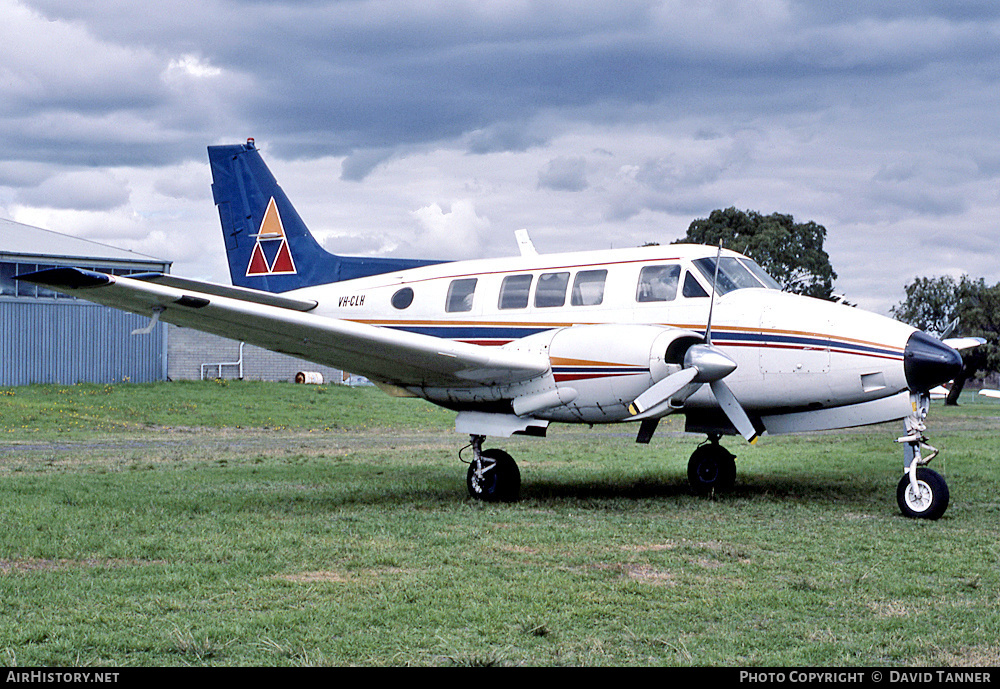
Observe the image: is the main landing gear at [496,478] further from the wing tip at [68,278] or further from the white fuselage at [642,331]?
the wing tip at [68,278]

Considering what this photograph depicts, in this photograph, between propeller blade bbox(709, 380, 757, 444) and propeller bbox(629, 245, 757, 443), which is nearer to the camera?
propeller bbox(629, 245, 757, 443)

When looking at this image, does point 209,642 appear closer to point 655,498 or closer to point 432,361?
point 432,361

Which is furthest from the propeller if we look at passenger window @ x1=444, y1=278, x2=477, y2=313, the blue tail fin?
the blue tail fin

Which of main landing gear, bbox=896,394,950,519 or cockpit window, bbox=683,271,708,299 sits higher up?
cockpit window, bbox=683,271,708,299

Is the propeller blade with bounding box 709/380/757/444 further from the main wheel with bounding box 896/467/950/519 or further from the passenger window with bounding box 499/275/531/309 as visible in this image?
the passenger window with bounding box 499/275/531/309

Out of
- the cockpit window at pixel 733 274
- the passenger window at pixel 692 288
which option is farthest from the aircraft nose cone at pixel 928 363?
the passenger window at pixel 692 288

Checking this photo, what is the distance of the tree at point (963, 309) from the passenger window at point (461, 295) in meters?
47.9

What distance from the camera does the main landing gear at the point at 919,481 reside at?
10.3 metres

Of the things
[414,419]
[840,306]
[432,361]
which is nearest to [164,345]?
[414,419]

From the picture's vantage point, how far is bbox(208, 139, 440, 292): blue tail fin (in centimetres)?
1603

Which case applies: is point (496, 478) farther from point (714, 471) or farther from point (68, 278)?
point (68, 278)

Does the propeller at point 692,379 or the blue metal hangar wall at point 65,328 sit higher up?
the blue metal hangar wall at point 65,328

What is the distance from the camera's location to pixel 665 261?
12.4 metres

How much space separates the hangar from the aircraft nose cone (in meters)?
30.2
